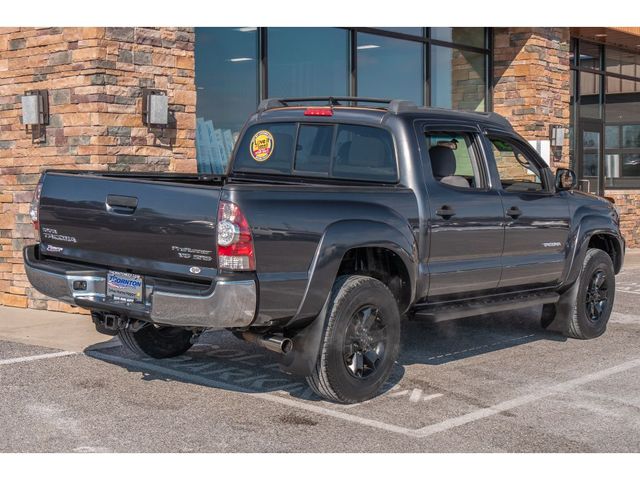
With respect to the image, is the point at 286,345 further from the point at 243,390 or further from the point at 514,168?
the point at 514,168

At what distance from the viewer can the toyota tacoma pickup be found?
6.00m

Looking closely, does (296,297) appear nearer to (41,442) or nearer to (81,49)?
Result: (41,442)

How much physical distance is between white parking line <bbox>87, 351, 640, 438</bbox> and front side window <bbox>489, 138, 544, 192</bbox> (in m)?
1.67

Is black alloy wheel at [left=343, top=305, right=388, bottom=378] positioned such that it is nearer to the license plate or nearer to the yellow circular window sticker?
the license plate

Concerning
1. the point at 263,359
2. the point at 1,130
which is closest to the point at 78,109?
the point at 1,130

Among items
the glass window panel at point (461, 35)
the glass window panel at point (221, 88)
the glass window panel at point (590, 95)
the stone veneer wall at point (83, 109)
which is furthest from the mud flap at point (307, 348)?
the glass window panel at point (590, 95)

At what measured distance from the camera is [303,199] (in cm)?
624

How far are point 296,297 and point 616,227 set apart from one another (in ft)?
14.6

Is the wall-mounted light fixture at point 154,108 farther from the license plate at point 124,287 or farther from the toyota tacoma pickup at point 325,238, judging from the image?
the license plate at point 124,287

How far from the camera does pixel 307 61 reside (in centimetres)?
1366

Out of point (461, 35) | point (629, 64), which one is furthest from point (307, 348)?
point (629, 64)

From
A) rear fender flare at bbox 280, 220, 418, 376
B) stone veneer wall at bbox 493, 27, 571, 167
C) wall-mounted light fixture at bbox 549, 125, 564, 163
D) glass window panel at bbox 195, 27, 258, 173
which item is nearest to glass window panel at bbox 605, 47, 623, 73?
stone veneer wall at bbox 493, 27, 571, 167

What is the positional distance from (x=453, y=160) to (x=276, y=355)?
6.61 feet

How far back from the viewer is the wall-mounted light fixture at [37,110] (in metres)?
10.6
